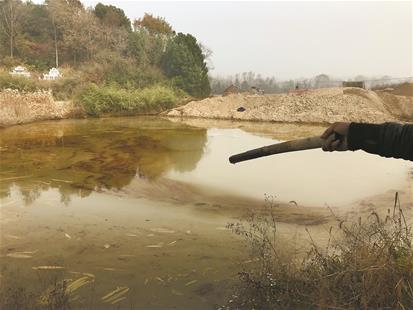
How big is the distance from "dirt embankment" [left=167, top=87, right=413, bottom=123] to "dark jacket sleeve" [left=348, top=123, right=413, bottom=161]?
53.9ft

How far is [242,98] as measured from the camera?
22.8m

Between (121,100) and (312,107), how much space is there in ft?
32.2

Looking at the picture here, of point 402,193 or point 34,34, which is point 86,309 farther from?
point 34,34

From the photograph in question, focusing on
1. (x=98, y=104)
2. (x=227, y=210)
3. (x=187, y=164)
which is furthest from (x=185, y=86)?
(x=227, y=210)

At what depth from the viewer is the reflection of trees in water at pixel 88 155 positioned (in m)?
7.45

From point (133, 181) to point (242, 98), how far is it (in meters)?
16.1

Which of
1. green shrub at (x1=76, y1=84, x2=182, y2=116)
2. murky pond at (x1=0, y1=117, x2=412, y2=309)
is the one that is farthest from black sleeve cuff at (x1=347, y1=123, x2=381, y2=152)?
green shrub at (x1=76, y1=84, x2=182, y2=116)

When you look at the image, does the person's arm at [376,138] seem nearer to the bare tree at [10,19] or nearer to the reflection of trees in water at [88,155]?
the reflection of trees in water at [88,155]

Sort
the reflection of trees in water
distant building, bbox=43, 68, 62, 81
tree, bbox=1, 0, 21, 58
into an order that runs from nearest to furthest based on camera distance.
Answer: the reflection of trees in water
distant building, bbox=43, 68, 62, 81
tree, bbox=1, 0, 21, 58

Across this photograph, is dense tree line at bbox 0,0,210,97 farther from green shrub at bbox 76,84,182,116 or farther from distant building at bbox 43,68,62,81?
green shrub at bbox 76,84,182,116

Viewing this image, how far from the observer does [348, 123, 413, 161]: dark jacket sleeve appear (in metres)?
1.77

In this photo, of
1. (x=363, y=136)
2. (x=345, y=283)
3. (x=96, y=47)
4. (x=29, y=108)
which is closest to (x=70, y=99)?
(x=29, y=108)

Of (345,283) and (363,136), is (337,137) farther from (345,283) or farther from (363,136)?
(345,283)

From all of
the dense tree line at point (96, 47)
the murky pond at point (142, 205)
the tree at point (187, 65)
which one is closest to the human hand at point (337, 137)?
the murky pond at point (142, 205)
